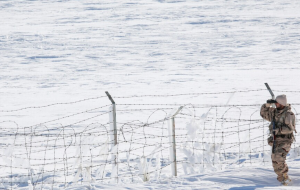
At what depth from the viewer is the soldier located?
5.29 metres

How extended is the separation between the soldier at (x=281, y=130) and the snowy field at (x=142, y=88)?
0.22 m

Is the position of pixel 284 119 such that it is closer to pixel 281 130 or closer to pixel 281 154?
pixel 281 130

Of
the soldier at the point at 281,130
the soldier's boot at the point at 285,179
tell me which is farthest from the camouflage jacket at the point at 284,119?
the soldier's boot at the point at 285,179

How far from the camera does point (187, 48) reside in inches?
1056

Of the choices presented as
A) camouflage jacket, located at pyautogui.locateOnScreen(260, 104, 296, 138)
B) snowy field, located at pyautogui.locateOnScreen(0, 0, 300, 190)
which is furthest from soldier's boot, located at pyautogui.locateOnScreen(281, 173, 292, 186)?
camouflage jacket, located at pyautogui.locateOnScreen(260, 104, 296, 138)

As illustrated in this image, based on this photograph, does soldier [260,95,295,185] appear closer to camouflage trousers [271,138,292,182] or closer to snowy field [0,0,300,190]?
camouflage trousers [271,138,292,182]

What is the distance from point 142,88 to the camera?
56.5ft

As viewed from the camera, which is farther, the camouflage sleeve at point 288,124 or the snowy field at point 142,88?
the snowy field at point 142,88

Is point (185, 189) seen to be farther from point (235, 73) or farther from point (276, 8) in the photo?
point (276, 8)

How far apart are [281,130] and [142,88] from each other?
39.5 ft

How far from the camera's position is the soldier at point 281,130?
5.29m

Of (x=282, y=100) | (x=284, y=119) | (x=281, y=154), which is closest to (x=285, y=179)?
(x=281, y=154)

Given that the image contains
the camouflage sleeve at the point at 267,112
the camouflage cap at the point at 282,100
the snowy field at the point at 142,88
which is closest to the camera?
the camouflage cap at the point at 282,100

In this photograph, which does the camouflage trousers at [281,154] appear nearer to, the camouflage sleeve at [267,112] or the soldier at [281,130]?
the soldier at [281,130]
